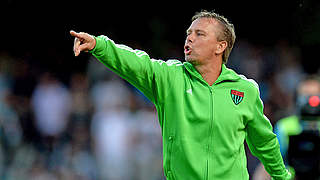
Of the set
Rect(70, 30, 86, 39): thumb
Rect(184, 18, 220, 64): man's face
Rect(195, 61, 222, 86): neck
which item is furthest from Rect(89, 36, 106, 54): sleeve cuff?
Rect(195, 61, 222, 86): neck

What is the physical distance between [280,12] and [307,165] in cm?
629

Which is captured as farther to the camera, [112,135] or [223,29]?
[112,135]

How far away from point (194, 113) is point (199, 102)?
0.09 m

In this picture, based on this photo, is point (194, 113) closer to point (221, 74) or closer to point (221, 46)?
point (221, 74)

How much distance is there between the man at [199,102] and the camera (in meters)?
4.18

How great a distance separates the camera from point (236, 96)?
14.3ft

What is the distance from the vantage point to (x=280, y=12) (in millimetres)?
10586

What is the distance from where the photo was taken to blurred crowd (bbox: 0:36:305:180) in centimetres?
898

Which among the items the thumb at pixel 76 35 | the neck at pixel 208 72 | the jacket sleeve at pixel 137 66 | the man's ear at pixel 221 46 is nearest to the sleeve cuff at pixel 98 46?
the jacket sleeve at pixel 137 66

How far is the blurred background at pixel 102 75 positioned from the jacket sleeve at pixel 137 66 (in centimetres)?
392

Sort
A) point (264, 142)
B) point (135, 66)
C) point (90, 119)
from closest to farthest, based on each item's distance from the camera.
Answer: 1. point (135, 66)
2. point (264, 142)
3. point (90, 119)

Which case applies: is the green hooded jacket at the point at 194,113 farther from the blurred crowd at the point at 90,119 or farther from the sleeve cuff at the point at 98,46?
the blurred crowd at the point at 90,119

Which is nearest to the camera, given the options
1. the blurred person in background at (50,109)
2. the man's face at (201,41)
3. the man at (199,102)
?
the man at (199,102)

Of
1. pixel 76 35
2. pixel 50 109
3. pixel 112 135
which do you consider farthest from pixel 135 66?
pixel 50 109
